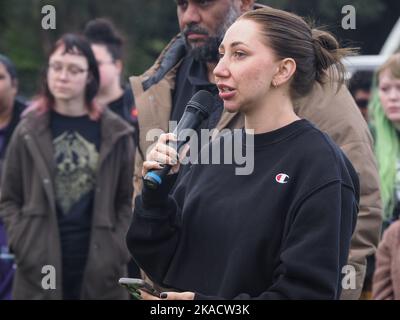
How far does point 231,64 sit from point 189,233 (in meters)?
0.54

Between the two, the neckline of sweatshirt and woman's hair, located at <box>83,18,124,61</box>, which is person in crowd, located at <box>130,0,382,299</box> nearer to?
the neckline of sweatshirt

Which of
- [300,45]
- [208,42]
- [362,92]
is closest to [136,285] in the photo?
[300,45]

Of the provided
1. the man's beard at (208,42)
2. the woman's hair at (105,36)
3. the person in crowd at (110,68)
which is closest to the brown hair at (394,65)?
the man's beard at (208,42)

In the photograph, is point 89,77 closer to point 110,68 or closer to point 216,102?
point 110,68

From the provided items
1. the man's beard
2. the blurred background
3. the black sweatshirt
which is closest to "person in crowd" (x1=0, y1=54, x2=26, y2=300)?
the man's beard

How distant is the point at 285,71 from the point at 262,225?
0.51 m

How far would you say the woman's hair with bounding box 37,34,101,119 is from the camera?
5.80m

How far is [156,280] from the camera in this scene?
9.95ft

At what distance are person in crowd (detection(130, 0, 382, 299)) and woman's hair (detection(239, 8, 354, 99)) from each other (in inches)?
5.8

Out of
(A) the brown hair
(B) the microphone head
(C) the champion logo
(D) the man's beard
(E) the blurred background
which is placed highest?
(E) the blurred background

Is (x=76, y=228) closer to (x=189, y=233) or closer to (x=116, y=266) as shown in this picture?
(x=116, y=266)

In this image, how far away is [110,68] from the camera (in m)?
6.96
